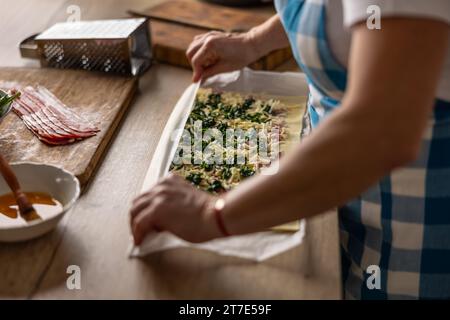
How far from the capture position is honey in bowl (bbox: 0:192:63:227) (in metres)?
1.06

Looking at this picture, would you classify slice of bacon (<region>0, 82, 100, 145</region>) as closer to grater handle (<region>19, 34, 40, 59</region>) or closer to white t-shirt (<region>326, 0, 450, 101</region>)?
grater handle (<region>19, 34, 40, 59</region>)

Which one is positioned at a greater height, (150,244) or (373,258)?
(150,244)

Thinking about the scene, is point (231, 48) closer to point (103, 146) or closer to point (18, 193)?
point (103, 146)

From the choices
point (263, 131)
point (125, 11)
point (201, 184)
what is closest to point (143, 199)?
point (201, 184)

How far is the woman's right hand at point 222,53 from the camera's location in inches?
58.4

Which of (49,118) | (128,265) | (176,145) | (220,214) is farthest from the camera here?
(49,118)

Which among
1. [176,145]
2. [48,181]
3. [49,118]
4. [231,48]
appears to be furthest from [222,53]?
[48,181]

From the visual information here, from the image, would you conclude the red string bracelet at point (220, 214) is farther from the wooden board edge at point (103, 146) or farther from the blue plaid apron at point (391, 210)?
the wooden board edge at point (103, 146)

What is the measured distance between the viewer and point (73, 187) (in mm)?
1107

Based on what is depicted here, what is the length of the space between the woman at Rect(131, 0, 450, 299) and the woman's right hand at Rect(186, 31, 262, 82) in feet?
0.95

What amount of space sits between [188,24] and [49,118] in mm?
637

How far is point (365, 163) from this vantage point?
2.63 ft
